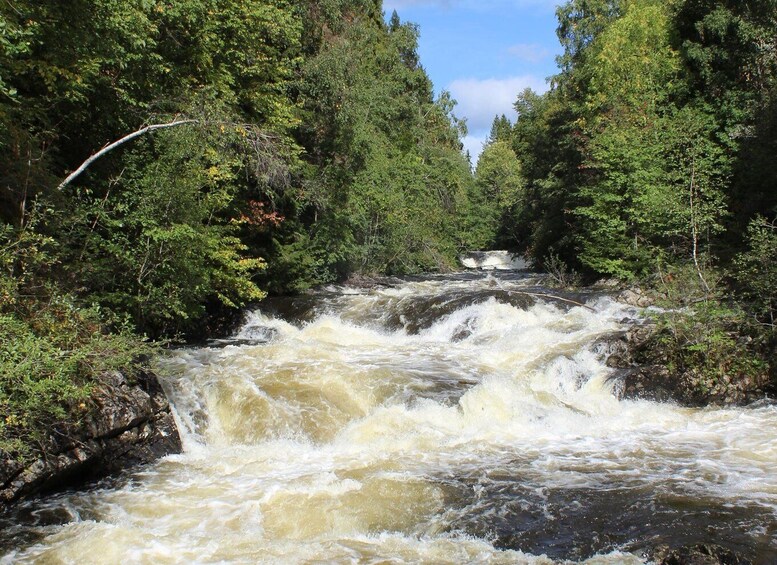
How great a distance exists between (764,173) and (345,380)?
12.0m

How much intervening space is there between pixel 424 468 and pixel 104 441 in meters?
3.71

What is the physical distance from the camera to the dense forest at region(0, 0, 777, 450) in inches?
283

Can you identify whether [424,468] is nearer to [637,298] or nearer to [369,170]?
[637,298]

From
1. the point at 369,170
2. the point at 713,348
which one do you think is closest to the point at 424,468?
the point at 713,348

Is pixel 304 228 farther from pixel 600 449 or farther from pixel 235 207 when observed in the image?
pixel 600 449

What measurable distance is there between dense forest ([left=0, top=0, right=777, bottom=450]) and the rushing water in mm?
1250

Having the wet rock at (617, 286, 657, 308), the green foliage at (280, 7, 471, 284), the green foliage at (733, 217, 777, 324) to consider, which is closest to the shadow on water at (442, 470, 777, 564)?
the green foliage at (733, 217, 777, 324)

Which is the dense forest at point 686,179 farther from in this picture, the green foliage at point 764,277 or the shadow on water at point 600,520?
the shadow on water at point 600,520

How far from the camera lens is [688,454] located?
24.2 ft

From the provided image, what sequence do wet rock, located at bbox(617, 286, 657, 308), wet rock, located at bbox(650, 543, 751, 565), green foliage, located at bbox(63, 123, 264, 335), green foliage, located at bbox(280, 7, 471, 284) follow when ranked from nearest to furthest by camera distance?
wet rock, located at bbox(650, 543, 751, 565) < green foliage, located at bbox(63, 123, 264, 335) < wet rock, located at bbox(617, 286, 657, 308) < green foliage, located at bbox(280, 7, 471, 284)

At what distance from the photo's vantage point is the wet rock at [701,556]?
457 cm

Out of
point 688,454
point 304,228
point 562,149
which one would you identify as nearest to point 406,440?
point 688,454

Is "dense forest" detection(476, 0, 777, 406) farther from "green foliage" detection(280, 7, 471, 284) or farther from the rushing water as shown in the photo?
"green foliage" detection(280, 7, 471, 284)

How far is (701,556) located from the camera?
4.61 metres
